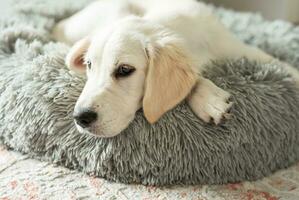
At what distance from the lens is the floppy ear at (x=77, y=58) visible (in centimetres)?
153

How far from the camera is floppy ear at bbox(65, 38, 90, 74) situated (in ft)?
5.03

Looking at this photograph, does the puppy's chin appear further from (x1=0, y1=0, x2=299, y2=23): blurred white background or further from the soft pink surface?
(x1=0, y1=0, x2=299, y2=23): blurred white background

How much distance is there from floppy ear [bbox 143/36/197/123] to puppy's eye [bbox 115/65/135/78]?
48 millimetres

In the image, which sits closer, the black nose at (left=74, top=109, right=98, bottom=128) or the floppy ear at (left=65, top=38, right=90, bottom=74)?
the black nose at (left=74, top=109, right=98, bottom=128)

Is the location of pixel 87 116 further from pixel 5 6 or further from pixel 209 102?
pixel 5 6

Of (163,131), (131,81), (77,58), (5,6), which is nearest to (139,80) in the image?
(131,81)

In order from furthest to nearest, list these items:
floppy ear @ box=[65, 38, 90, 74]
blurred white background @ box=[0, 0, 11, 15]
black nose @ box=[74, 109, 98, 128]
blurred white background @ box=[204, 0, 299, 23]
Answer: blurred white background @ box=[204, 0, 299, 23]
blurred white background @ box=[0, 0, 11, 15]
floppy ear @ box=[65, 38, 90, 74]
black nose @ box=[74, 109, 98, 128]

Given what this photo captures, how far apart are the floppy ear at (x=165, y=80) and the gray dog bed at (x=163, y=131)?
0.13 feet

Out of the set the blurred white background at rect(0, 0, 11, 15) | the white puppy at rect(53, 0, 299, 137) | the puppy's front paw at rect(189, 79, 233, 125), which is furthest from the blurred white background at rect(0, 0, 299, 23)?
the puppy's front paw at rect(189, 79, 233, 125)

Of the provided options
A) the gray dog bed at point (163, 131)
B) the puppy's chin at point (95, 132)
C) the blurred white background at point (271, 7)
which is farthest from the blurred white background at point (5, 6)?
the blurred white background at point (271, 7)

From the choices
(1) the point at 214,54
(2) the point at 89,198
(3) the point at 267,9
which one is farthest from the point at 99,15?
(3) the point at 267,9

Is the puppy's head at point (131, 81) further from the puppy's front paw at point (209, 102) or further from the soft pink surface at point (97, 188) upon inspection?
the soft pink surface at point (97, 188)

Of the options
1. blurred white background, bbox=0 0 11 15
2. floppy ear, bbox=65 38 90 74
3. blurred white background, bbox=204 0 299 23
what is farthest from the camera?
blurred white background, bbox=204 0 299 23

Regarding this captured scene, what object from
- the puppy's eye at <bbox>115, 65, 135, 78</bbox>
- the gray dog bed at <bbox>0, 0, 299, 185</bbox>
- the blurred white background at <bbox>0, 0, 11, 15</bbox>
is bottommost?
the blurred white background at <bbox>0, 0, 11, 15</bbox>
